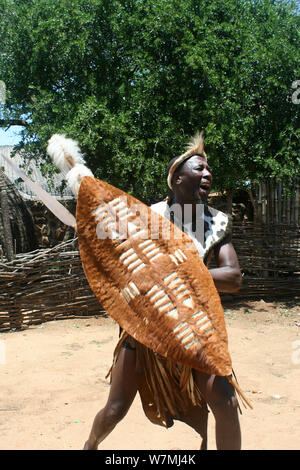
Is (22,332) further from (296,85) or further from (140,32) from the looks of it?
(296,85)

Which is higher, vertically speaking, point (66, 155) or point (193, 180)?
point (66, 155)

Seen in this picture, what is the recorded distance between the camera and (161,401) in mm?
2418

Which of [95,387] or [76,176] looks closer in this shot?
[76,176]

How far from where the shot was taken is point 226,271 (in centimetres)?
234

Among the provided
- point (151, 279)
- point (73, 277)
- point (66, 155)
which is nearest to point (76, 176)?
point (66, 155)

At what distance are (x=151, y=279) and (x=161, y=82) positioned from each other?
265 inches

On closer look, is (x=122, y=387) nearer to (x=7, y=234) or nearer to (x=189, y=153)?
(x=189, y=153)

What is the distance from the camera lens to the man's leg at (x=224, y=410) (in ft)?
6.77

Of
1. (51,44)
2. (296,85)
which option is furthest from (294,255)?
(51,44)

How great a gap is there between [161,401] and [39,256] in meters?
4.94

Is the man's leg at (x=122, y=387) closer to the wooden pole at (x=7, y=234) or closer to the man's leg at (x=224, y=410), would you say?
the man's leg at (x=224, y=410)

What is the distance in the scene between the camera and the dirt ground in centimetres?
340

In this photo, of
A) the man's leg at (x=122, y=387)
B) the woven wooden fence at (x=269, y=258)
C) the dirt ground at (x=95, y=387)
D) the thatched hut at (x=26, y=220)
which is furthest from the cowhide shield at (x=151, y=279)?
the woven wooden fence at (x=269, y=258)

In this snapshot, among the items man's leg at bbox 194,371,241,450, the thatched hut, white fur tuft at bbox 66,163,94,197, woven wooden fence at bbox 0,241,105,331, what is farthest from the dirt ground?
white fur tuft at bbox 66,163,94,197
